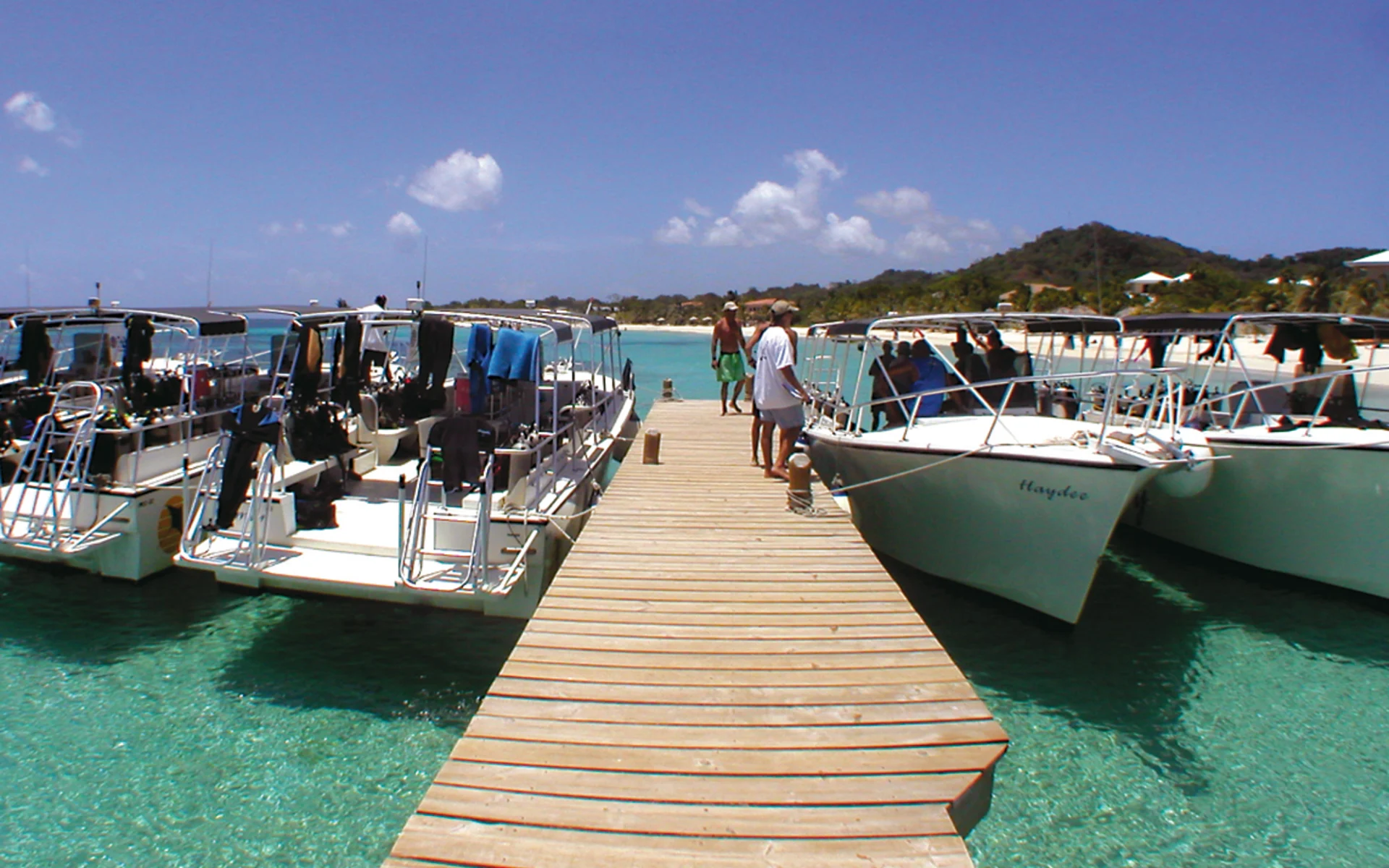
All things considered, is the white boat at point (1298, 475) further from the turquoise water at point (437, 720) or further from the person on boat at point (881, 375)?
the person on boat at point (881, 375)

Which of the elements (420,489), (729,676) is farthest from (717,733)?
(420,489)

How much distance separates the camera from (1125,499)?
279 inches

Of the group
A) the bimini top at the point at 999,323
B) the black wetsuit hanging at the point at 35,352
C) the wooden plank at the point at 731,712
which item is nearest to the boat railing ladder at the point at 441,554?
the wooden plank at the point at 731,712

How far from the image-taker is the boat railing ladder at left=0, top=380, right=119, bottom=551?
24.7 feet

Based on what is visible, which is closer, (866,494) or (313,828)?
(313,828)

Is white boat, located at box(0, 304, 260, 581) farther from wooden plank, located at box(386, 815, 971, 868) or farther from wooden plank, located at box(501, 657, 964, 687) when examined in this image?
wooden plank, located at box(386, 815, 971, 868)

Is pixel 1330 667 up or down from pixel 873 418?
down

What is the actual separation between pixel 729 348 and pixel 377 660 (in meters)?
8.39

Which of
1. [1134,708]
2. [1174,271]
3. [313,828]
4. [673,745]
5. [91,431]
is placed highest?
[1174,271]

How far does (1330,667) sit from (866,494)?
488 cm

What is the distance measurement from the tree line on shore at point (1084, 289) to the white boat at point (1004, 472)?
4.63 feet

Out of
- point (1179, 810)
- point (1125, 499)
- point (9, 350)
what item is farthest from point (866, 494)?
point (9, 350)

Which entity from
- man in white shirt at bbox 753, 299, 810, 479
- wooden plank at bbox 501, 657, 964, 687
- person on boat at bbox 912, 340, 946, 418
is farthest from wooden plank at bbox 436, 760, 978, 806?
person on boat at bbox 912, 340, 946, 418

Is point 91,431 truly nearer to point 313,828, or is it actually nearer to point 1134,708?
point 313,828
